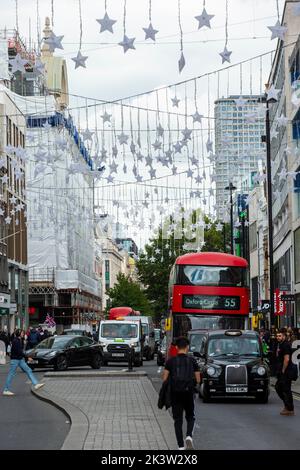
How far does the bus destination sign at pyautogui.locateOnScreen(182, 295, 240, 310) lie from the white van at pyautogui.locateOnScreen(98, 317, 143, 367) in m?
13.5

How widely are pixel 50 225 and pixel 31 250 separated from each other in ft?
16.8

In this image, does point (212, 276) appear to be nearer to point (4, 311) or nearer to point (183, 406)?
point (183, 406)

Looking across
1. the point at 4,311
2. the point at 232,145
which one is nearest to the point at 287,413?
the point at 232,145

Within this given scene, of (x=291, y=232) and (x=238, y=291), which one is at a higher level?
(x=291, y=232)

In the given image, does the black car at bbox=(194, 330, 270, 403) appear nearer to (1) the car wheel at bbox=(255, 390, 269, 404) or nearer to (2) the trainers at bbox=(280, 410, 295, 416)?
(1) the car wheel at bbox=(255, 390, 269, 404)

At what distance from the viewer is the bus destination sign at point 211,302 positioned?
35.5m

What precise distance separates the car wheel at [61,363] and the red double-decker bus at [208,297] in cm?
760

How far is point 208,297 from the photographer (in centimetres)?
3544

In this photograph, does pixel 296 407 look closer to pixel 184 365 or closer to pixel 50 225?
pixel 184 365

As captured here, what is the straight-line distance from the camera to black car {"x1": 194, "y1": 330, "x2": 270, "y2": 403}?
958 inches

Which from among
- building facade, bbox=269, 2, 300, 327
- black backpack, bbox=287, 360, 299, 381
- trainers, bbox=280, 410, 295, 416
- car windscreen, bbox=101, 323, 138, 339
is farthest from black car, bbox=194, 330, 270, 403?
car windscreen, bbox=101, 323, 138, 339

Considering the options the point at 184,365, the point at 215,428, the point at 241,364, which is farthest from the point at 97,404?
the point at 184,365

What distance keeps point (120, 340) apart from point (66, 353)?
282 inches
